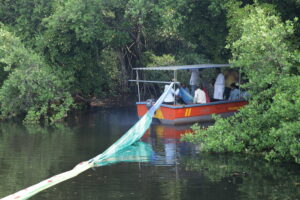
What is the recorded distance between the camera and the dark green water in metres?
11.4

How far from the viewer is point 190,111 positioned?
811 inches

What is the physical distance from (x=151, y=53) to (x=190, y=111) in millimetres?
7963

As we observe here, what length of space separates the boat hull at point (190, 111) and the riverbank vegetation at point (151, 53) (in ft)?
7.77

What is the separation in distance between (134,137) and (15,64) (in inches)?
338

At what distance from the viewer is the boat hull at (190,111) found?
2042cm

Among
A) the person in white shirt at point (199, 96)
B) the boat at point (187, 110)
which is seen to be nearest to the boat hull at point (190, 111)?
the boat at point (187, 110)

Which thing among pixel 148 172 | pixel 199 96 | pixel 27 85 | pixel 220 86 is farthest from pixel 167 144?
pixel 27 85

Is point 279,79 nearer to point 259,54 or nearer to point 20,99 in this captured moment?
point 259,54

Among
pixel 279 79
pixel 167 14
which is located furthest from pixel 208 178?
pixel 167 14

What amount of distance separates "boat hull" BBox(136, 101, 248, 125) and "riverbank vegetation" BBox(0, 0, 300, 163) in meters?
2.37

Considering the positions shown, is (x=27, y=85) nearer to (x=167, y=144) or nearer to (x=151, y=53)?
(x=151, y=53)

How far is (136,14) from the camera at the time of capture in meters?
23.3

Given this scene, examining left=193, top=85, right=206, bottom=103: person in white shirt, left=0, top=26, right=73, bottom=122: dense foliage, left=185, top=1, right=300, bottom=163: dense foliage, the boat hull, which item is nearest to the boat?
the boat hull

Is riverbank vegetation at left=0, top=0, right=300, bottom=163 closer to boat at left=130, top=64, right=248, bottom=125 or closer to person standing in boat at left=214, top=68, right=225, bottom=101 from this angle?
person standing in boat at left=214, top=68, right=225, bottom=101
